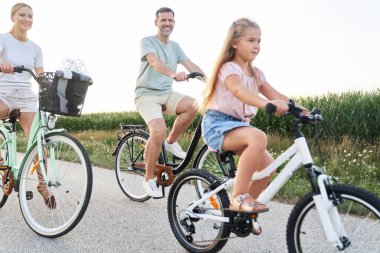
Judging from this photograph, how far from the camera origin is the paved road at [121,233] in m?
4.49

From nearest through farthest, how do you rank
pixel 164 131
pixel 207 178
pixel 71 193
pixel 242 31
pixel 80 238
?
pixel 242 31 < pixel 207 178 < pixel 80 238 < pixel 164 131 < pixel 71 193

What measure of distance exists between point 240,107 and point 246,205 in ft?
2.47

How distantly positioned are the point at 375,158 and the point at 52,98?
7.30 metres

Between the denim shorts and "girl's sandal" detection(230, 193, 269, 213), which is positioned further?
the denim shorts

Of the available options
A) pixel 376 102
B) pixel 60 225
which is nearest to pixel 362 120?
pixel 376 102

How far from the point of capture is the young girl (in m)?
3.63

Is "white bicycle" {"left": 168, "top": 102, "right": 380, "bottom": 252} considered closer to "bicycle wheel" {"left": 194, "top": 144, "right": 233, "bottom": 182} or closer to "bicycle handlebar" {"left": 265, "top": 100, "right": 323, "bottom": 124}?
"bicycle handlebar" {"left": 265, "top": 100, "right": 323, "bottom": 124}

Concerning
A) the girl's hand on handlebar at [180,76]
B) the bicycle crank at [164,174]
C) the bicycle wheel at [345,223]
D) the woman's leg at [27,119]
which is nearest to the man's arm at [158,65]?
the girl's hand on handlebar at [180,76]

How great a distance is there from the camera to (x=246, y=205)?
367 cm

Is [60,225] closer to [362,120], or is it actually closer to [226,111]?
[226,111]

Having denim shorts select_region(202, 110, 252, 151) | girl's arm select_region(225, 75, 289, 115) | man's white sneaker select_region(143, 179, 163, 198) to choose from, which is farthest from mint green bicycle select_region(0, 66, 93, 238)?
girl's arm select_region(225, 75, 289, 115)

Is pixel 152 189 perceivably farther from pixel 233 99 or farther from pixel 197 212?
pixel 233 99

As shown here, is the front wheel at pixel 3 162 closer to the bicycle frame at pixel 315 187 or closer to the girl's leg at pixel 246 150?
the girl's leg at pixel 246 150

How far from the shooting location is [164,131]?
5609 millimetres
